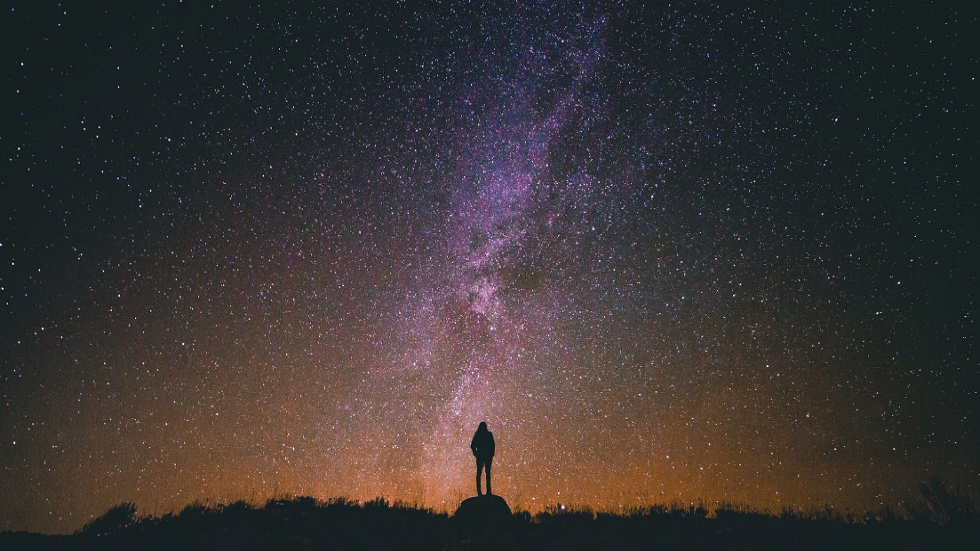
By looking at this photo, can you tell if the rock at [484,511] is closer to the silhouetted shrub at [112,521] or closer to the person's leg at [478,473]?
the person's leg at [478,473]

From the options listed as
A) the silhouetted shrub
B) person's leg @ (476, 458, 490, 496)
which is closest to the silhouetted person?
person's leg @ (476, 458, 490, 496)

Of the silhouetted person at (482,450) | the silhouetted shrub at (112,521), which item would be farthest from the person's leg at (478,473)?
the silhouetted shrub at (112,521)

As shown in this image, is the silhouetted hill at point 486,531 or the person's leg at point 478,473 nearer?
the silhouetted hill at point 486,531

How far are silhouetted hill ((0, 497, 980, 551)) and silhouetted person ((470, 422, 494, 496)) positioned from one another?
0.90 metres

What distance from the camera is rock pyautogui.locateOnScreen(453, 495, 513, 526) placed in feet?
27.5

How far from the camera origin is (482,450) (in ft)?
32.8

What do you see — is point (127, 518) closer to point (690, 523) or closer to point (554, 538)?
point (554, 538)

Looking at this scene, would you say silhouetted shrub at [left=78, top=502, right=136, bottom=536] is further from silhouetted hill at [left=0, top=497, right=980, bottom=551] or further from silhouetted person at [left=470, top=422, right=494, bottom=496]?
silhouetted person at [left=470, top=422, right=494, bottom=496]

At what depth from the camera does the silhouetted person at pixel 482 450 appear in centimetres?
995

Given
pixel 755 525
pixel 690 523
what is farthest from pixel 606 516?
pixel 755 525

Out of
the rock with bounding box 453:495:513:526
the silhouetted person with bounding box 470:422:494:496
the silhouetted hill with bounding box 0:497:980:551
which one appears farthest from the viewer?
the silhouetted person with bounding box 470:422:494:496

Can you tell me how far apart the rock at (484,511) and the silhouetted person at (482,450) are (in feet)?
2.60

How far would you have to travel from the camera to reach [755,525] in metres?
7.54

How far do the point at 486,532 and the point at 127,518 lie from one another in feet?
24.3
